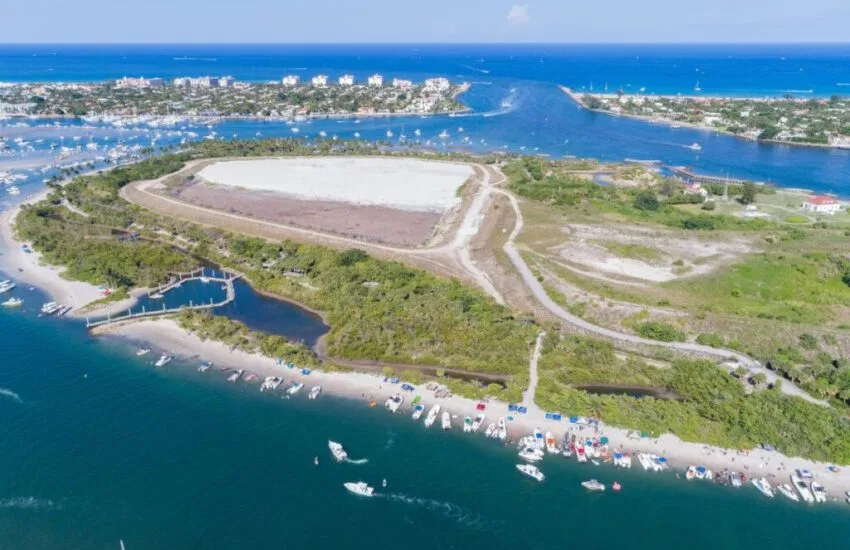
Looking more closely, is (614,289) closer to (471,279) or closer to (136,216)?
(471,279)

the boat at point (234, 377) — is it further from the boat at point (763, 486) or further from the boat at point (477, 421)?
the boat at point (763, 486)

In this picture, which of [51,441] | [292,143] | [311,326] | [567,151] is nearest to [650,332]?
[311,326]

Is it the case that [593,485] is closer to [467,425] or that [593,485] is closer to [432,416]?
[467,425]

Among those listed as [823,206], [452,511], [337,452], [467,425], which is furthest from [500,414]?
[823,206]

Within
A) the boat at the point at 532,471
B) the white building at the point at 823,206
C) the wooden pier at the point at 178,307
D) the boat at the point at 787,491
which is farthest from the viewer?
the white building at the point at 823,206

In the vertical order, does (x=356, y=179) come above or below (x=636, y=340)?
above

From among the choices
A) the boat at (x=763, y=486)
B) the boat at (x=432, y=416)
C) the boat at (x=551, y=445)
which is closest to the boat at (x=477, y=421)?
the boat at (x=432, y=416)

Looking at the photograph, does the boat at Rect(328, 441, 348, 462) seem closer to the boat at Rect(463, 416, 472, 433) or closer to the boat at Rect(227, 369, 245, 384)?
the boat at Rect(463, 416, 472, 433)
